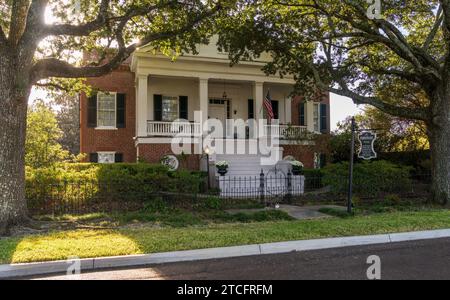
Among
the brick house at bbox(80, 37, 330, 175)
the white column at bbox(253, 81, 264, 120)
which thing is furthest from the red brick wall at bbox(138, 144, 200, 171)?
the white column at bbox(253, 81, 264, 120)

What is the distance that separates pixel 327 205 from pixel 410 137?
30.9 feet

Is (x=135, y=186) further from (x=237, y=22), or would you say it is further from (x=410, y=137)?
(x=410, y=137)

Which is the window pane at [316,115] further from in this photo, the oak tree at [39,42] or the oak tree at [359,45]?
the oak tree at [39,42]

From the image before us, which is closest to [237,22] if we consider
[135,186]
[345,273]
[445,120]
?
[135,186]

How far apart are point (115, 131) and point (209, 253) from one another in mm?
14826

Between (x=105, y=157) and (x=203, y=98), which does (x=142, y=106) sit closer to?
(x=203, y=98)

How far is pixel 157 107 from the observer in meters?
20.2

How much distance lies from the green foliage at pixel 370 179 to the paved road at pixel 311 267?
22.1 ft

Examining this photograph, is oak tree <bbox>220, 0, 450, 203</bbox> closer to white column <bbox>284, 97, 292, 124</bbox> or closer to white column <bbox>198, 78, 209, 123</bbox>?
white column <bbox>198, 78, 209, 123</bbox>

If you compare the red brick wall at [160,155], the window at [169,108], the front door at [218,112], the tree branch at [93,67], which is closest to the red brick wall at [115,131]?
the window at [169,108]

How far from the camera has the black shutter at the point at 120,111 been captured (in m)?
20.6

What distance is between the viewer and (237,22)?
13172mm

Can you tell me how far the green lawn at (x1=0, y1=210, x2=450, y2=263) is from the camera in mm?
6812

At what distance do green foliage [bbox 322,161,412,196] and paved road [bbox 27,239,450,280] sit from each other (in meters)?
6.73
